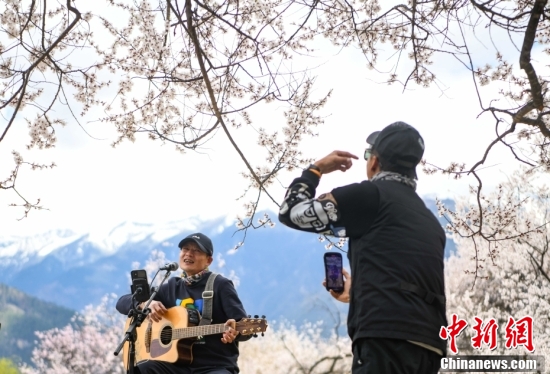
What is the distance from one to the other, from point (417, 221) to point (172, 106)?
356 cm

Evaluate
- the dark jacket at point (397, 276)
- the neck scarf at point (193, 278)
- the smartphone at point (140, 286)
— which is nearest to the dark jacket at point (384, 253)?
the dark jacket at point (397, 276)

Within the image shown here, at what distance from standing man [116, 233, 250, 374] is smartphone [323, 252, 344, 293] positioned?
1550mm

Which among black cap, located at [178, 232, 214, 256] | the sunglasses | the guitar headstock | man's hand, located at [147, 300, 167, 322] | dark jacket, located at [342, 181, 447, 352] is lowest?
dark jacket, located at [342, 181, 447, 352]

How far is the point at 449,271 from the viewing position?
408 inches

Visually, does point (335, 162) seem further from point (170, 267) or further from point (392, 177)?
point (170, 267)

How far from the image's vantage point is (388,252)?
1.75 m

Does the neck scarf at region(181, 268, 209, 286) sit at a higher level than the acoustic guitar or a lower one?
higher

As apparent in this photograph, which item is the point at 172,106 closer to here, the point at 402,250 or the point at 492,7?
the point at 492,7

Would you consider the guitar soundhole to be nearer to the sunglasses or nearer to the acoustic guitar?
the acoustic guitar

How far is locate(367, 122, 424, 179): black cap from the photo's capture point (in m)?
1.89

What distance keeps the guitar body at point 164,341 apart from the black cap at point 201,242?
0.40 m

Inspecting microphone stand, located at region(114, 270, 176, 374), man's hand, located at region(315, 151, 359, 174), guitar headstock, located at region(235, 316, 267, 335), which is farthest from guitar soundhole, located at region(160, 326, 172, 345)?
man's hand, located at region(315, 151, 359, 174)

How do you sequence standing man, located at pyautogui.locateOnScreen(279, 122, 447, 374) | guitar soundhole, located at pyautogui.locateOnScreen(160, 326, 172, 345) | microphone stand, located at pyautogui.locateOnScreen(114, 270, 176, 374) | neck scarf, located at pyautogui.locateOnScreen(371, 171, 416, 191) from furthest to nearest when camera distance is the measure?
guitar soundhole, located at pyautogui.locateOnScreen(160, 326, 172, 345) < microphone stand, located at pyautogui.locateOnScreen(114, 270, 176, 374) < neck scarf, located at pyautogui.locateOnScreen(371, 171, 416, 191) < standing man, located at pyautogui.locateOnScreen(279, 122, 447, 374)

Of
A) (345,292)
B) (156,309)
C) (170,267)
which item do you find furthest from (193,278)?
(345,292)
